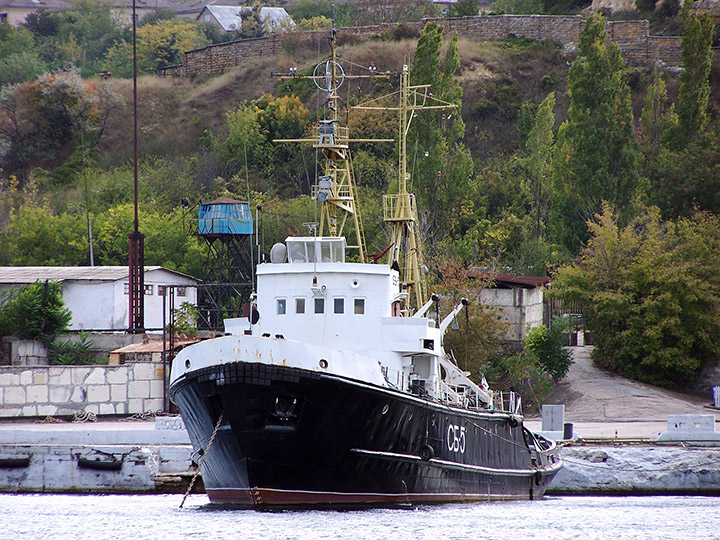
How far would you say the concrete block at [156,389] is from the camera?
4106 centimetres

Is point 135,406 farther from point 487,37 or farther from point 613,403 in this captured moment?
point 487,37

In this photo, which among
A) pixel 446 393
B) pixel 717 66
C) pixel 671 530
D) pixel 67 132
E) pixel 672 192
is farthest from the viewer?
pixel 67 132

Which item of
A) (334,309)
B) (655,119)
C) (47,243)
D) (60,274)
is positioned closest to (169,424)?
(334,309)

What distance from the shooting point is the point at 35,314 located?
4659cm

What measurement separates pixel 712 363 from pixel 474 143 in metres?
43.8

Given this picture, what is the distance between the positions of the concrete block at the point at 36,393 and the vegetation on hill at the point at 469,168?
36.8 feet

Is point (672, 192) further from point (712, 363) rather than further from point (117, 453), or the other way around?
point (117, 453)

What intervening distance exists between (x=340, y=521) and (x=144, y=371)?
18903 millimetres

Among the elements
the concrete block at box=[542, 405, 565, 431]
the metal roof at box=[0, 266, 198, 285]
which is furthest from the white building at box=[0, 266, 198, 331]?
the concrete block at box=[542, 405, 565, 431]

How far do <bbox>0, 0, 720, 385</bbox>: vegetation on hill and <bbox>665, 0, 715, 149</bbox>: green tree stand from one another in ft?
0.27

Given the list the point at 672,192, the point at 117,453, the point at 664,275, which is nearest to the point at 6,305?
the point at 117,453

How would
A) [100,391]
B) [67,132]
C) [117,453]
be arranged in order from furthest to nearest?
[67,132]
[100,391]
[117,453]

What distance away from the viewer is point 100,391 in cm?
4069

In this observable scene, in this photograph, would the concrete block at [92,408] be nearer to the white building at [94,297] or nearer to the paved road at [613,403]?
the white building at [94,297]
